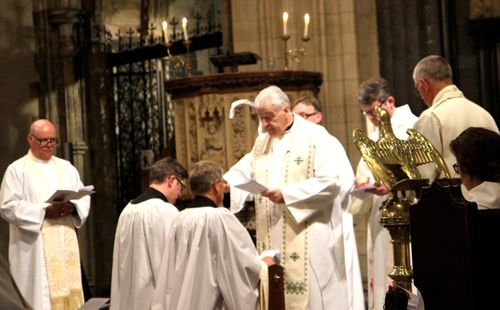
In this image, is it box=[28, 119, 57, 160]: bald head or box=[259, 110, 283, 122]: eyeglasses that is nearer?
box=[259, 110, 283, 122]: eyeglasses

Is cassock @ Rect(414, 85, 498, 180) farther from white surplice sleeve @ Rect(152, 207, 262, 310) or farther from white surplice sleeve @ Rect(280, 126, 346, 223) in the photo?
white surplice sleeve @ Rect(152, 207, 262, 310)

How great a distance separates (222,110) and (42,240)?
6.32ft

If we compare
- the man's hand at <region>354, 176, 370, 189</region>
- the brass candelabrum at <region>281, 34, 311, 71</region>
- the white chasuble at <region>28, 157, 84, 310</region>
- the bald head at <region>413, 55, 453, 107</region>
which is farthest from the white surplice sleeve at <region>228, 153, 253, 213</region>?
the brass candelabrum at <region>281, 34, 311, 71</region>

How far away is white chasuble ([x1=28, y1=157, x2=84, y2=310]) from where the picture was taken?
923cm

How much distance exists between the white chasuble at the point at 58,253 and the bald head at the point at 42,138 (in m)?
0.10

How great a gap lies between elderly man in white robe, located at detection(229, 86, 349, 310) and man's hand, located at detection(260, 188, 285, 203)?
0.04 metres

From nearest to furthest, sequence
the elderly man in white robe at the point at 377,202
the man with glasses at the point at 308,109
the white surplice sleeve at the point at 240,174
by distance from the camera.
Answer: the white surplice sleeve at the point at 240,174
the elderly man in white robe at the point at 377,202
the man with glasses at the point at 308,109

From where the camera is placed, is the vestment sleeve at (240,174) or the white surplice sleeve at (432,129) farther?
the vestment sleeve at (240,174)

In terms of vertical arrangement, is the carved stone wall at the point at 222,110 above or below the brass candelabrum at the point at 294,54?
below

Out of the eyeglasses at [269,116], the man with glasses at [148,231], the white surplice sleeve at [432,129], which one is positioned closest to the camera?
the white surplice sleeve at [432,129]

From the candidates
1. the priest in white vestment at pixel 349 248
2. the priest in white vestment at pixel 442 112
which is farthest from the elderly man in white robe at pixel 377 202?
the priest in white vestment at pixel 442 112

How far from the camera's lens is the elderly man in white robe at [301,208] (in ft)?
23.8

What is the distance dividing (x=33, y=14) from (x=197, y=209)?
28.4 ft

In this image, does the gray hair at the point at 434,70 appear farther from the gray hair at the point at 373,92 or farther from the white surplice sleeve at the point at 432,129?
the gray hair at the point at 373,92
